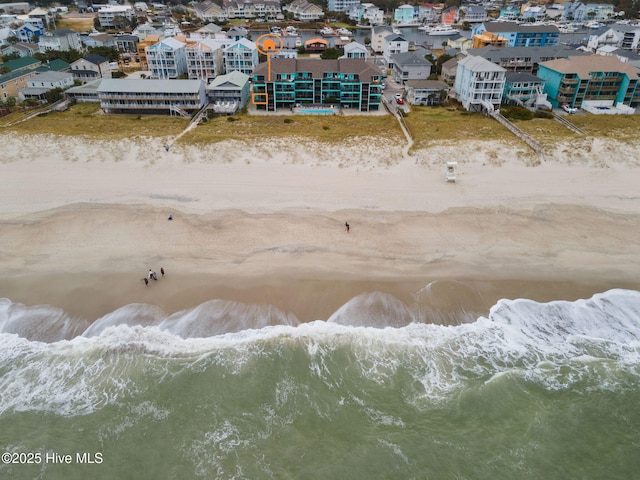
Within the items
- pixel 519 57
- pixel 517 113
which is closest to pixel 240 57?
pixel 517 113

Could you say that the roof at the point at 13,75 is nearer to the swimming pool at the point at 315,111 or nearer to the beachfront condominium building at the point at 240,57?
the beachfront condominium building at the point at 240,57

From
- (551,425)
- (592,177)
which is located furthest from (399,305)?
(592,177)

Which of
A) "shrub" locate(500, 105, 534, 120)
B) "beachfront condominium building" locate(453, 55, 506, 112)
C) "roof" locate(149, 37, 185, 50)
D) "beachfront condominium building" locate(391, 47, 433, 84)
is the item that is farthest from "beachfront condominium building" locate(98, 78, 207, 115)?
"shrub" locate(500, 105, 534, 120)

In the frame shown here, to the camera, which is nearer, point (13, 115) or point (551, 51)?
point (13, 115)

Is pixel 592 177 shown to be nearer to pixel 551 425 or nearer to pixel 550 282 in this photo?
pixel 550 282

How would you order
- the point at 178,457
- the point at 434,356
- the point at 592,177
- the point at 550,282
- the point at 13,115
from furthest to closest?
the point at 13,115, the point at 592,177, the point at 550,282, the point at 434,356, the point at 178,457

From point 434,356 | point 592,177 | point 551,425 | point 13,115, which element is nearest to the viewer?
point 551,425
